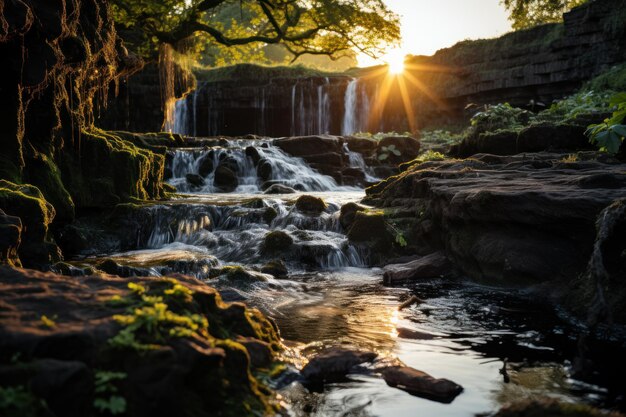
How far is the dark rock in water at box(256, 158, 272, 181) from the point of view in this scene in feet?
65.9

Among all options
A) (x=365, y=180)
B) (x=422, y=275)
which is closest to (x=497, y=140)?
(x=422, y=275)

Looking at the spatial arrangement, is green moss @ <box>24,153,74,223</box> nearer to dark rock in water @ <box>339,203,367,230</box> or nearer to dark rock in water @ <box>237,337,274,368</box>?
dark rock in water @ <box>339,203,367,230</box>

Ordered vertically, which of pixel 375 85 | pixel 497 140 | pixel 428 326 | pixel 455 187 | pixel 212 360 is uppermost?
pixel 375 85

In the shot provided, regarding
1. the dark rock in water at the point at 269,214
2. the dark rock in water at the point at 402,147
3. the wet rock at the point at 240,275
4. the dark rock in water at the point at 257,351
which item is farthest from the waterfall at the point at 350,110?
the dark rock in water at the point at 257,351

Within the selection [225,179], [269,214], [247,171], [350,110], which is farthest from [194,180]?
[350,110]

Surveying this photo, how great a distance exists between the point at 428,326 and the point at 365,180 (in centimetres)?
1526

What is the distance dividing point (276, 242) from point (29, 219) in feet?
14.6

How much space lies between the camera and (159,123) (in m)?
26.1

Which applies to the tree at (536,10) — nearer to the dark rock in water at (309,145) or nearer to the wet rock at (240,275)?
the dark rock in water at (309,145)

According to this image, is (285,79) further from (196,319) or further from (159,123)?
(196,319)

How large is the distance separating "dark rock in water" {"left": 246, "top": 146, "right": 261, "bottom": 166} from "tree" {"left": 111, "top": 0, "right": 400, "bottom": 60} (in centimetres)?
396

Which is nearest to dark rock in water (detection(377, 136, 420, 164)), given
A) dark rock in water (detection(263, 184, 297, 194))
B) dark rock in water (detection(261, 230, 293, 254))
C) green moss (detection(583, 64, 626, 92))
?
dark rock in water (detection(263, 184, 297, 194))

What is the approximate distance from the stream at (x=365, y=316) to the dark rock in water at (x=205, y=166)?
6524 mm

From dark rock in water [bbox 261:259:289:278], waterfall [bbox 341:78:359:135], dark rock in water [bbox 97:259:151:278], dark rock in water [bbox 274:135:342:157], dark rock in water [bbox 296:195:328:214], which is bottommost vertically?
dark rock in water [bbox 261:259:289:278]
